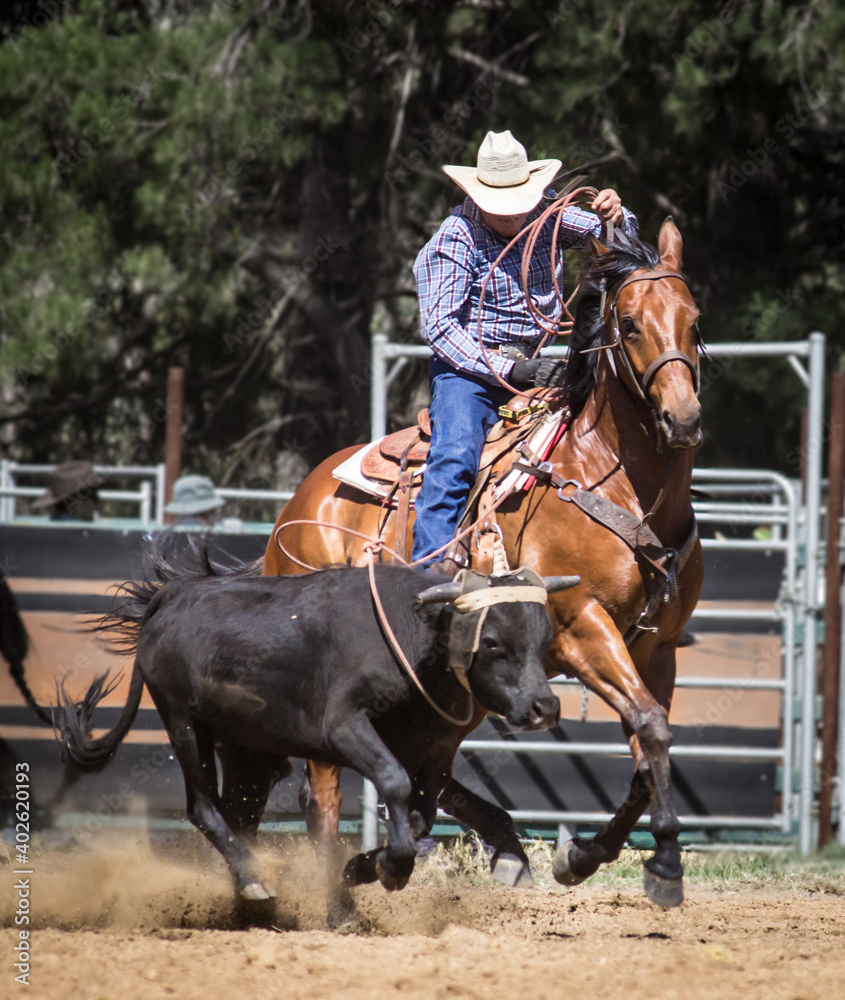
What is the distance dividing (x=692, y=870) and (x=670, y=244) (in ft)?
10.5

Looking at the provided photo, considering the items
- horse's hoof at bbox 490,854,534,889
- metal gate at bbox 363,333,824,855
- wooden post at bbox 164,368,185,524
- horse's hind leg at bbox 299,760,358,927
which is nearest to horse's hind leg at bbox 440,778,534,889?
horse's hoof at bbox 490,854,534,889

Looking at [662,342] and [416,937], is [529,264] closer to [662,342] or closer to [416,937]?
[662,342]

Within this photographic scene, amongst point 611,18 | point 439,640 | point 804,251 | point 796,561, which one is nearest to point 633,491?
point 439,640

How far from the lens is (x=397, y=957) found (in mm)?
3711

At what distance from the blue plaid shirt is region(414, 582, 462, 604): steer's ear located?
117 centimetres

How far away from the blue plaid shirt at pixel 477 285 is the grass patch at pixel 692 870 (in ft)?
8.14

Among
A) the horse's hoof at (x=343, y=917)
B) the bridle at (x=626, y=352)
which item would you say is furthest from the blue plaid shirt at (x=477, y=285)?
the horse's hoof at (x=343, y=917)

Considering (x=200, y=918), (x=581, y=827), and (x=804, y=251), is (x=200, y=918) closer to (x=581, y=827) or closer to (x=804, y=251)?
(x=581, y=827)

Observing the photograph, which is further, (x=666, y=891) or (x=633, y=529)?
(x=633, y=529)

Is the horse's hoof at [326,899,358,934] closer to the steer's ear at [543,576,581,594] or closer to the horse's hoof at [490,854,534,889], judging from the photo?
the horse's hoof at [490,854,534,889]

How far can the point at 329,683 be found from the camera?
14.2ft

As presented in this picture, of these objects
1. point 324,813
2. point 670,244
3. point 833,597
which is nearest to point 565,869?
point 324,813

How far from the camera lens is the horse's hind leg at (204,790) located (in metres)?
4.53

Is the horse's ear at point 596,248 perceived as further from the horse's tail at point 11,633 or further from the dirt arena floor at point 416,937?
the horse's tail at point 11,633
